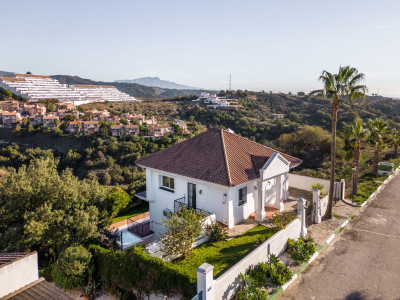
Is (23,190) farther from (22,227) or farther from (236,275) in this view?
(236,275)

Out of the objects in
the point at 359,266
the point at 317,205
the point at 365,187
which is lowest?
the point at 359,266

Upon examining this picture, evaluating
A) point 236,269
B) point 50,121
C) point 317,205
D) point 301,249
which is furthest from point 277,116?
point 236,269

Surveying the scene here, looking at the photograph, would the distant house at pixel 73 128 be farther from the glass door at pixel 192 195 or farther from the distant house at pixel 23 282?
the distant house at pixel 23 282

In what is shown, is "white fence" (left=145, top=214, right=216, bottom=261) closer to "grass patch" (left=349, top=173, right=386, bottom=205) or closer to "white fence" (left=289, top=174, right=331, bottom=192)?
Result: "white fence" (left=289, top=174, right=331, bottom=192)

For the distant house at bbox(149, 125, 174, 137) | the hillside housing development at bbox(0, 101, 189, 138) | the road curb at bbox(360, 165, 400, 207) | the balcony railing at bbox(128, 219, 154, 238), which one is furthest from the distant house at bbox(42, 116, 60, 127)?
the road curb at bbox(360, 165, 400, 207)

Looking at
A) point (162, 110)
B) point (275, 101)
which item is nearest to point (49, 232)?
point (162, 110)

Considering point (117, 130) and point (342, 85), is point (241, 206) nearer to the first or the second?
point (342, 85)
